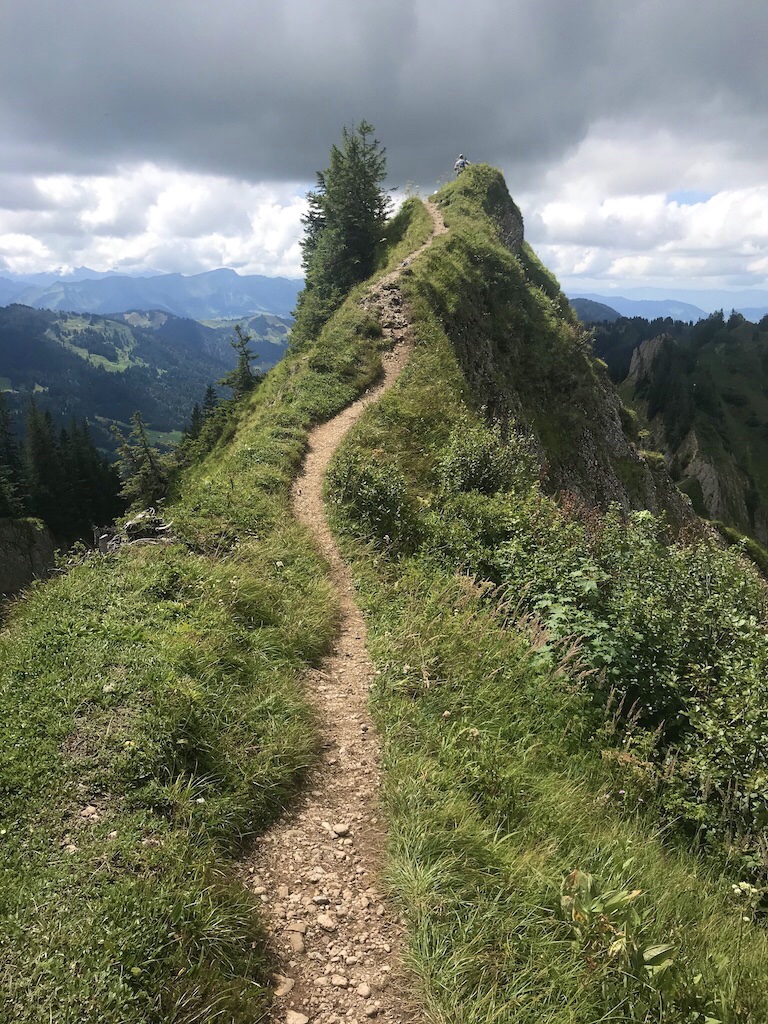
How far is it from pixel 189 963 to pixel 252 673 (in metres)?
3.62

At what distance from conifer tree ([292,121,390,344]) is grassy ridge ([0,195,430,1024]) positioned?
29590 millimetres

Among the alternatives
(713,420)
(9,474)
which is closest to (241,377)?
(9,474)

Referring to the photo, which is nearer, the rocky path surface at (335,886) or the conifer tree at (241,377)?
the rocky path surface at (335,886)

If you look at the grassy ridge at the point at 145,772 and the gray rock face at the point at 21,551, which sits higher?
the grassy ridge at the point at 145,772

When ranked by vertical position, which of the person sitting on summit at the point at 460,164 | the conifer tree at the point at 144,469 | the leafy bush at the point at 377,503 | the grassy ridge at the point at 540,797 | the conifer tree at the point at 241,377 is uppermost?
the person sitting on summit at the point at 460,164

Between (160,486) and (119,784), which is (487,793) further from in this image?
(160,486)

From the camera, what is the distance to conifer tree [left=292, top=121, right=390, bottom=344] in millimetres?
35750

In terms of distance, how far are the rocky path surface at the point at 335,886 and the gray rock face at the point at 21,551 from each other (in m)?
61.3

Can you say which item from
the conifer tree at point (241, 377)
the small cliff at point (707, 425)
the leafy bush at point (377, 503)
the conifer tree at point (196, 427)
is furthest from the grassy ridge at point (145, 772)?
the small cliff at point (707, 425)

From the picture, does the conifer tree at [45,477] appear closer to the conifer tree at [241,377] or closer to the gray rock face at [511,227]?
the conifer tree at [241,377]

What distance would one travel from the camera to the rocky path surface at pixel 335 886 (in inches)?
161

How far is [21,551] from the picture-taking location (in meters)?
61.0

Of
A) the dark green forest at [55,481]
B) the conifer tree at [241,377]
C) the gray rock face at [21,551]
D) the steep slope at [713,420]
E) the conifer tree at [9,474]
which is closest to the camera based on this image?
the conifer tree at [241,377]

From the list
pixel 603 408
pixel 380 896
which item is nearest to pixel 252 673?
pixel 380 896
